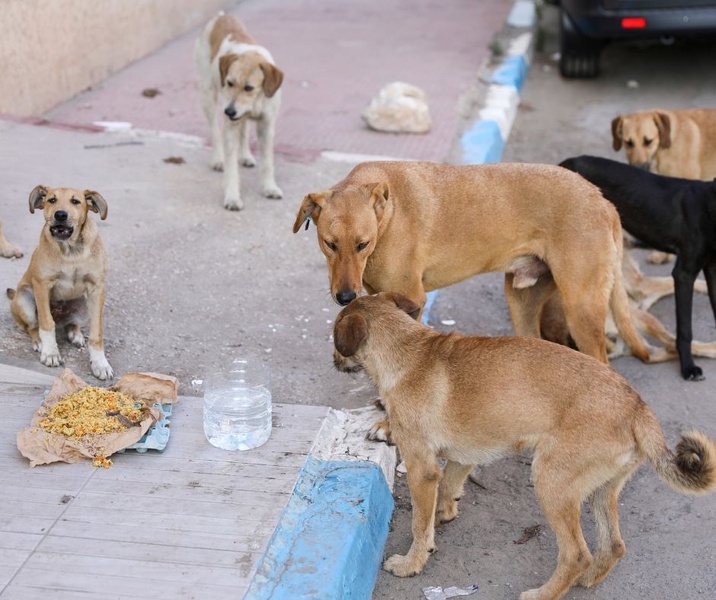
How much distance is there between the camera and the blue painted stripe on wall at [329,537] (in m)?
3.49

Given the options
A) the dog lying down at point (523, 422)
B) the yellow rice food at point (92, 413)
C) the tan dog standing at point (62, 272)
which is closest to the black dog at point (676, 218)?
the dog lying down at point (523, 422)

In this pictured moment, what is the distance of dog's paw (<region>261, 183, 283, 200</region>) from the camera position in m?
7.80

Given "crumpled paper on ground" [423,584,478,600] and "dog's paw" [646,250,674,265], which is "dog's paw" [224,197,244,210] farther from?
"crumpled paper on ground" [423,584,478,600]

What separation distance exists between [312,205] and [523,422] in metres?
1.66

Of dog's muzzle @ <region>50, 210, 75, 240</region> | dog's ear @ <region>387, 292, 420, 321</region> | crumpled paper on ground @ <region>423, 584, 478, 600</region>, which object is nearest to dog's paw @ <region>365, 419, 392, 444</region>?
dog's ear @ <region>387, 292, 420, 321</region>

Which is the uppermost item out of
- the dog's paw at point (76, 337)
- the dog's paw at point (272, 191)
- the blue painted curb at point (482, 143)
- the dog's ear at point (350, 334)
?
the dog's ear at point (350, 334)

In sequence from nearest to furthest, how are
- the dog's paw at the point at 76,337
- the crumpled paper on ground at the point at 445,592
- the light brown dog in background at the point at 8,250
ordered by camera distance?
the crumpled paper on ground at the point at 445,592 → the dog's paw at the point at 76,337 → the light brown dog in background at the point at 8,250

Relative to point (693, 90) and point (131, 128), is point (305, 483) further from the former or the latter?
point (693, 90)

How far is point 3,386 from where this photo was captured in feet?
15.5

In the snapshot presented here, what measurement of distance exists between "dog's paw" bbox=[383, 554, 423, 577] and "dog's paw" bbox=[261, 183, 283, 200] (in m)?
4.25

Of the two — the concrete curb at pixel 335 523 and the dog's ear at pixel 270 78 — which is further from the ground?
the dog's ear at pixel 270 78

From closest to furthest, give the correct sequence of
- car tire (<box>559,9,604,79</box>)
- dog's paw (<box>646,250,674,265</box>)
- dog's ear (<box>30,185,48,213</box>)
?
dog's ear (<box>30,185,48,213</box>) → dog's paw (<box>646,250,674,265</box>) → car tire (<box>559,9,604,79</box>)

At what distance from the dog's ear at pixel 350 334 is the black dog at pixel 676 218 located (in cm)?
266

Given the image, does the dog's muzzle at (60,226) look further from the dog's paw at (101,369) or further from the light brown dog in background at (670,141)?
the light brown dog in background at (670,141)
